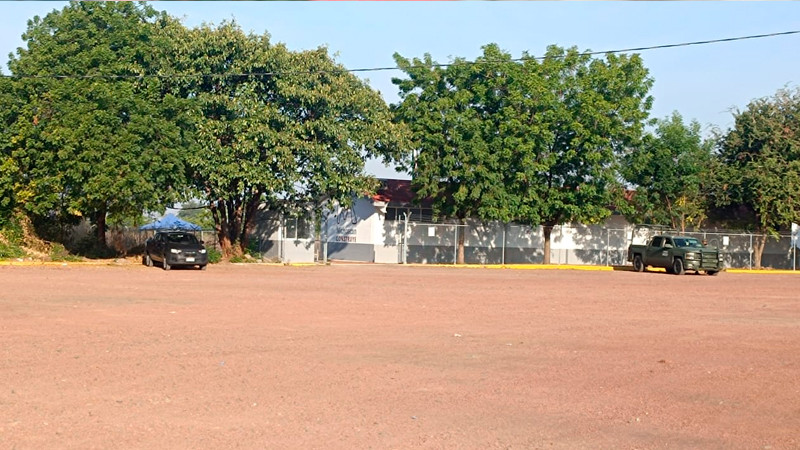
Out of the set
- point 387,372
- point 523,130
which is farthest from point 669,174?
point 387,372

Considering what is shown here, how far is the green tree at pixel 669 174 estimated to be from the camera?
5556 centimetres

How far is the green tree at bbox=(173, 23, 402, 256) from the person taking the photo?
1652 inches

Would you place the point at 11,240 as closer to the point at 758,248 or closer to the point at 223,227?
the point at 223,227

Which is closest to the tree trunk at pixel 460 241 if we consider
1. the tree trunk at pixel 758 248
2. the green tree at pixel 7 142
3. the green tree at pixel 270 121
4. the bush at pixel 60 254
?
the green tree at pixel 270 121

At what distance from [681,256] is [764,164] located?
1426 centimetres

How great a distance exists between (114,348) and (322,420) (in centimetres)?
600

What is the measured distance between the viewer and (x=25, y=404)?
10.3 metres

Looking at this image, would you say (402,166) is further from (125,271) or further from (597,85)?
(125,271)

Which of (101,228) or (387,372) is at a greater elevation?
(101,228)

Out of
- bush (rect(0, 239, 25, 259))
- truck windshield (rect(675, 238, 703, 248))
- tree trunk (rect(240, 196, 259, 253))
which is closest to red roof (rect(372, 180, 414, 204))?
tree trunk (rect(240, 196, 259, 253))

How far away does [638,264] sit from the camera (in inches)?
1893

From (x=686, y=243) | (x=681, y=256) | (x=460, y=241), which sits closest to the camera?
(x=681, y=256)

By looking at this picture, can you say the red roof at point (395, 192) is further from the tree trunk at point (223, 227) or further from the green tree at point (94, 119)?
the green tree at point (94, 119)

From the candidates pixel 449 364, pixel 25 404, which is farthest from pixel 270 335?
pixel 25 404
